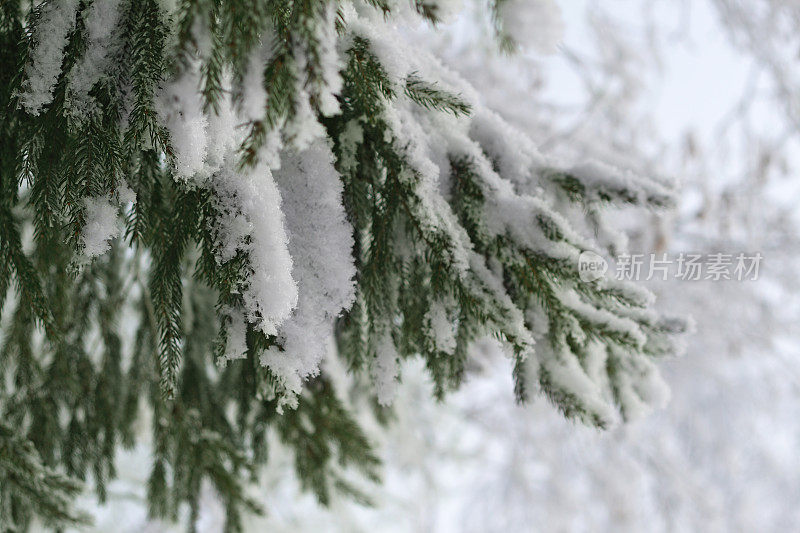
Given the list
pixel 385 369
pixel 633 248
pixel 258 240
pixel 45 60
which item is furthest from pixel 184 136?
pixel 633 248

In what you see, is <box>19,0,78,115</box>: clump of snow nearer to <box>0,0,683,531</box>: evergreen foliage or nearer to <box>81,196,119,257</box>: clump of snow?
<box>0,0,683,531</box>: evergreen foliage

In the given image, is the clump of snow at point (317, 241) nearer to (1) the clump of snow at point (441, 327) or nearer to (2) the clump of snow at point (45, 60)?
(1) the clump of snow at point (441, 327)

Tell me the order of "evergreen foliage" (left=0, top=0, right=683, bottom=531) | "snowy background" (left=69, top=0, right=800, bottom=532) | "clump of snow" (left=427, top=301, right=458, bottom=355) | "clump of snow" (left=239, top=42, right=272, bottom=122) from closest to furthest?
"clump of snow" (left=239, top=42, right=272, bottom=122) < "evergreen foliage" (left=0, top=0, right=683, bottom=531) < "clump of snow" (left=427, top=301, right=458, bottom=355) < "snowy background" (left=69, top=0, right=800, bottom=532)

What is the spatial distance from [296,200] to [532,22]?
547 mm

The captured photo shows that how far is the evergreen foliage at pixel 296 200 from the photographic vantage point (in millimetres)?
741

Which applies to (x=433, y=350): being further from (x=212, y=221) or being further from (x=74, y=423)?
(x=74, y=423)

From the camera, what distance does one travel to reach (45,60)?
885mm

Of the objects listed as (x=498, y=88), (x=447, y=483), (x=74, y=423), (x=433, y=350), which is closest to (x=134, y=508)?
(x=447, y=483)

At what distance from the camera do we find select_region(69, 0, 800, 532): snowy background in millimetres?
3219

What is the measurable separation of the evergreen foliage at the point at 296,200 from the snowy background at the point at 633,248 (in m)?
0.43

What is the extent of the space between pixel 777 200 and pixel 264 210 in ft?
16.2

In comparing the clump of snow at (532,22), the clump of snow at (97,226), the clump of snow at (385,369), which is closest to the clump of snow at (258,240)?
the clump of snow at (97,226)

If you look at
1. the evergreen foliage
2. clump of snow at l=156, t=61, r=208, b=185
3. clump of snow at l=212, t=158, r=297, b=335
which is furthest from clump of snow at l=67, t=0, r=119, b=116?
clump of snow at l=212, t=158, r=297, b=335

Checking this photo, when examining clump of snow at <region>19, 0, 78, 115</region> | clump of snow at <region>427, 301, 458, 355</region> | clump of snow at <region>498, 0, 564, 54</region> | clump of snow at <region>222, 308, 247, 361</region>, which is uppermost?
clump of snow at <region>498, 0, 564, 54</region>
